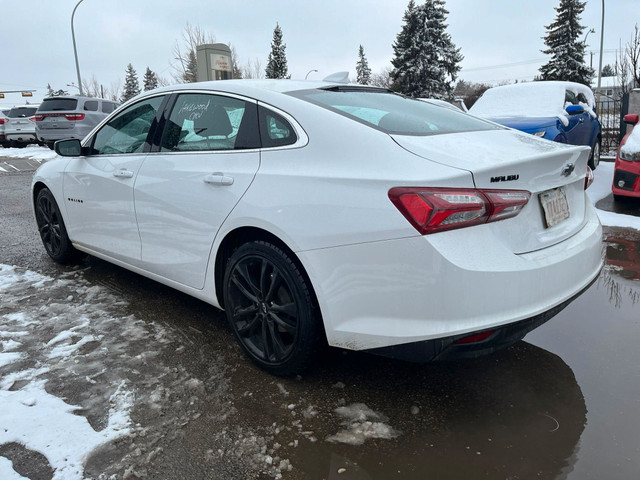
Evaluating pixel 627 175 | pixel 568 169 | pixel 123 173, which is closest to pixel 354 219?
pixel 568 169

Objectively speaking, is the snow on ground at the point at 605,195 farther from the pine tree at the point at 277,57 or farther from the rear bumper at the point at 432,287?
the pine tree at the point at 277,57

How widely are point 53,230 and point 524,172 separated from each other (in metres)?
4.19

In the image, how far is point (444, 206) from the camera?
2.05 metres

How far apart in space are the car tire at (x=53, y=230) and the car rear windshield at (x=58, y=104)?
12.7 meters

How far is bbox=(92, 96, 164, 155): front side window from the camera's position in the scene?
3.55m

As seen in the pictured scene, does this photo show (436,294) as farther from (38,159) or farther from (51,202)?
(38,159)

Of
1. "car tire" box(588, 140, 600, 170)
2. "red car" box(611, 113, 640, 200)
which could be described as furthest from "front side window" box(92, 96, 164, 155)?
"car tire" box(588, 140, 600, 170)

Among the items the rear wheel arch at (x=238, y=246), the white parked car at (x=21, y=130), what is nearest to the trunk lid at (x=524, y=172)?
the rear wheel arch at (x=238, y=246)

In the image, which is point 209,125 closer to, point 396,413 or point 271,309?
point 271,309

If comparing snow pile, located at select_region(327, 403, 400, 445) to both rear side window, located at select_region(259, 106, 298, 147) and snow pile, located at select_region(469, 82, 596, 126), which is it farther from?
snow pile, located at select_region(469, 82, 596, 126)

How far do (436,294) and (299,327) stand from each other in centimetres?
76

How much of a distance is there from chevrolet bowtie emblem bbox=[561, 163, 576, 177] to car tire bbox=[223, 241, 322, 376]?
139 centimetres

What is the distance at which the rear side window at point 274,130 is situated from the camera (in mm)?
2640

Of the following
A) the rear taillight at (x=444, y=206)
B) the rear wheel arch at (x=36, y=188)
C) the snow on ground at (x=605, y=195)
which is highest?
the rear taillight at (x=444, y=206)
